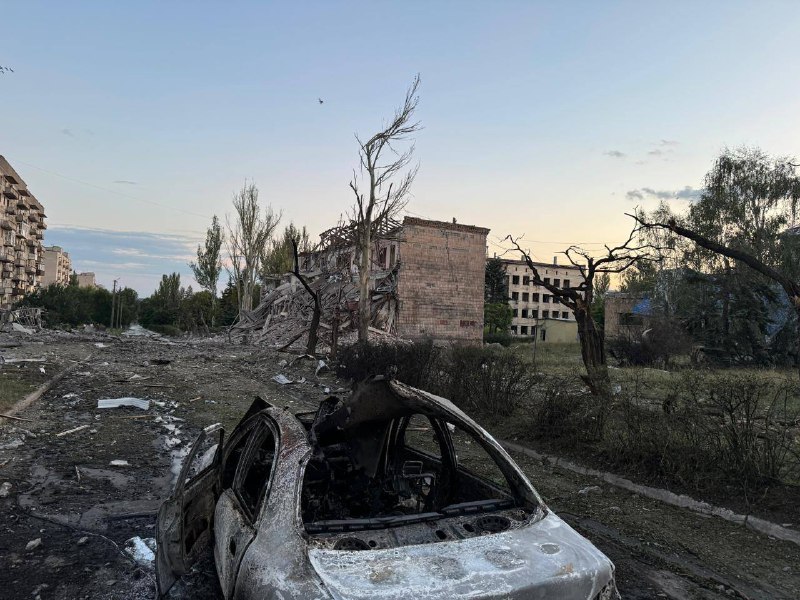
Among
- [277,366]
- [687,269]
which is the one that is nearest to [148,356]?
[277,366]

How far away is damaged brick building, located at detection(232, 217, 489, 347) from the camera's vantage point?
31422mm

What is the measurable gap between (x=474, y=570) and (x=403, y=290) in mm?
30901

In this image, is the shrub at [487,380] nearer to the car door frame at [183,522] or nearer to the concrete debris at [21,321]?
the car door frame at [183,522]

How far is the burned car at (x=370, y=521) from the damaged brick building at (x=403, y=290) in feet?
80.8

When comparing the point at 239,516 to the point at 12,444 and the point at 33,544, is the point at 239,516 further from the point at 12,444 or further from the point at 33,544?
the point at 12,444

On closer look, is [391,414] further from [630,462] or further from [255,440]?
[630,462]

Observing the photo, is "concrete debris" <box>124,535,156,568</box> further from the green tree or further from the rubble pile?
the green tree

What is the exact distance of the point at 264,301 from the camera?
39.2 metres

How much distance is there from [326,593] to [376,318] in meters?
30.2

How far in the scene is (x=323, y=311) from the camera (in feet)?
102

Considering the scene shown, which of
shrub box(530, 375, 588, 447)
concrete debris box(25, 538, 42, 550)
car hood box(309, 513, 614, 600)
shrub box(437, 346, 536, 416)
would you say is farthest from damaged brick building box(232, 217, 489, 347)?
car hood box(309, 513, 614, 600)

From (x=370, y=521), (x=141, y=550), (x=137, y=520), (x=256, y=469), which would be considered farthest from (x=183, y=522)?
(x=137, y=520)

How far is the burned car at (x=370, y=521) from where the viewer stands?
249cm

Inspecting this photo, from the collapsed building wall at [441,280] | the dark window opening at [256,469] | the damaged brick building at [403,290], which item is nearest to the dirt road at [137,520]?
the dark window opening at [256,469]
